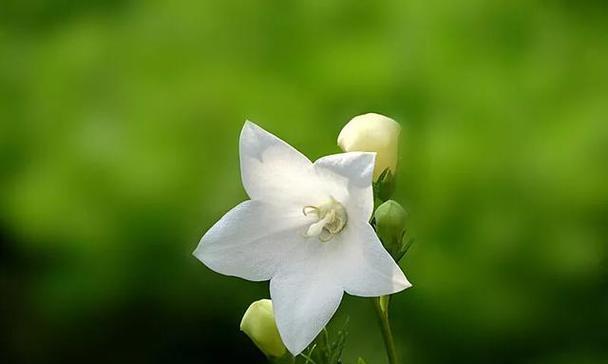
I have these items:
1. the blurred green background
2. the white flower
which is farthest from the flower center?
the blurred green background

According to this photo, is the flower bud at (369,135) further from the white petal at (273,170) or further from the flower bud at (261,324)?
the flower bud at (261,324)

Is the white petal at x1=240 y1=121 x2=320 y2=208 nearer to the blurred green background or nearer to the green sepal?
the green sepal

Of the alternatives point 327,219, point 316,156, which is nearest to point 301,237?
point 327,219

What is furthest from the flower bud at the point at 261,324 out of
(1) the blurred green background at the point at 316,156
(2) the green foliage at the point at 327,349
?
(1) the blurred green background at the point at 316,156

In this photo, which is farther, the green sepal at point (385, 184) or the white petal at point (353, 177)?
the green sepal at point (385, 184)

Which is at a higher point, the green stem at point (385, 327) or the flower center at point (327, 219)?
the flower center at point (327, 219)

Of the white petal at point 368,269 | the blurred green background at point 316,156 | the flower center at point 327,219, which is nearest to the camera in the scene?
the white petal at point 368,269

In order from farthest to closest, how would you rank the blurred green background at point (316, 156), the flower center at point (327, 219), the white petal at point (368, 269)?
the blurred green background at point (316, 156)
the flower center at point (327, 219)
the white petal at point (368, 269)
